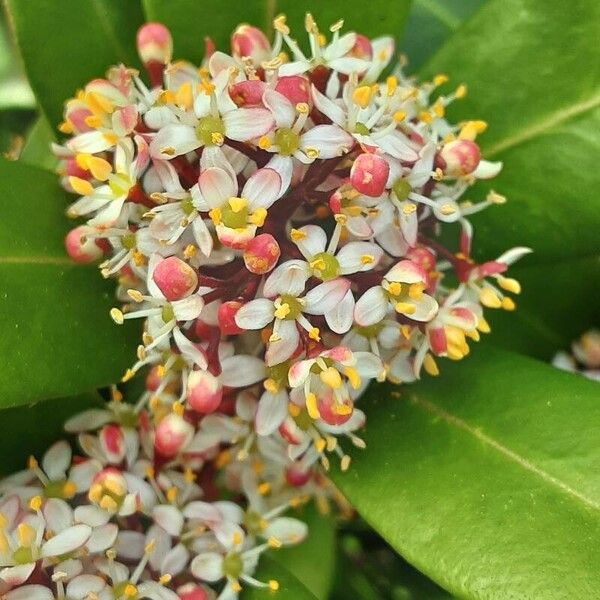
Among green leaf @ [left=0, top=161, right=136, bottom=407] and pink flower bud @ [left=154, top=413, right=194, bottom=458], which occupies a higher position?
green leaf @ [left=0, top=161, right=136, bottom=407]

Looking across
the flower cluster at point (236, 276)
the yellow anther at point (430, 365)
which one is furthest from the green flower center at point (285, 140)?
the yellow anther at point (430, 365)

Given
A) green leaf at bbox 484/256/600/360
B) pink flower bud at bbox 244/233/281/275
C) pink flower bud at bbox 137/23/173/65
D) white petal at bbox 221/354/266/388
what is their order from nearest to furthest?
pink flower bud at bbox 244/233/281/275 < white petal at bbox 221/354/266/388 < pink flower bud at bbox 137/23/173/65 < green leaf at bbox 484/256/600/360

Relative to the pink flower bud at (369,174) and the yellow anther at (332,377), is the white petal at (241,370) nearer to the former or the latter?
the yellow anther at (332,377)

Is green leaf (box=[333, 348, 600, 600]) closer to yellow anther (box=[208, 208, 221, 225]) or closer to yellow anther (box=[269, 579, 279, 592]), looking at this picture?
yellow anther (box=[269, 579, 279, 592])

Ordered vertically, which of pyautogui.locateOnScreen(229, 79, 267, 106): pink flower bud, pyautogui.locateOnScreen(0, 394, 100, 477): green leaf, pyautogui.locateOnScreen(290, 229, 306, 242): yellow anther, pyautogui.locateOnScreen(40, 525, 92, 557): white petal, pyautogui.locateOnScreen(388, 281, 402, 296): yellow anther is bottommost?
pyautogui.locateOnScreen(0, 394, 100, 477): green leaf

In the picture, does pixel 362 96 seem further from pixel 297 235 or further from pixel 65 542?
pixel 65 542

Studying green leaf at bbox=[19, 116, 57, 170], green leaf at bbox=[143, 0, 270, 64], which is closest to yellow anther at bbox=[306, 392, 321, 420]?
green leaf at bbox=[143, 0, 270, 64]
